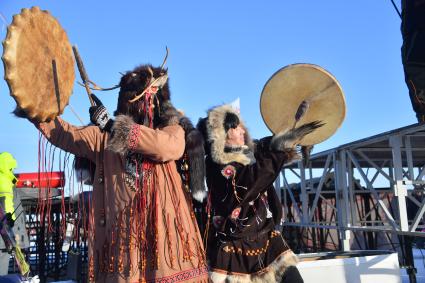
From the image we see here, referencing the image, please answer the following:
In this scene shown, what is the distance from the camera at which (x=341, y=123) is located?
102 inches

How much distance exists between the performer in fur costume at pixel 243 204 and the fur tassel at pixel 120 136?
0.68 meters

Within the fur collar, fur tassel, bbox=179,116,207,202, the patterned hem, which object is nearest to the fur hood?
fur tassel, bbox=179,116,207,202

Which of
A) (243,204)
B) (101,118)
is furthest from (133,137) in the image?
(243,204)

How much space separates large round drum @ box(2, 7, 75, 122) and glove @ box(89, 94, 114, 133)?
0.51ft

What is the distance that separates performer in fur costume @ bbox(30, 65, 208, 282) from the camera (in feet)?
6.29

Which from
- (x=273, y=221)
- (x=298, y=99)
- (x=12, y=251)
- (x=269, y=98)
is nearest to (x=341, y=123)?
(x=298, y=99)

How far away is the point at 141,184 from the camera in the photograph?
2.02 m

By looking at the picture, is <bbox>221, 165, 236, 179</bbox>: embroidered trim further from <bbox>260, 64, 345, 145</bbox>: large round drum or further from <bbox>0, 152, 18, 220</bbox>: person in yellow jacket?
<bbox>0, 152, 18, 220</bbox>: person in yellow jacket

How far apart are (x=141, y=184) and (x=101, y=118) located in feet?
1.16

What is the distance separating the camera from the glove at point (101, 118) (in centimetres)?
189

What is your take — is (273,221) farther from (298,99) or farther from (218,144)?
(298,99)

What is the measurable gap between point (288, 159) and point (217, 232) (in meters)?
0.56

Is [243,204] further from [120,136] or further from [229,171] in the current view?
[120,136]

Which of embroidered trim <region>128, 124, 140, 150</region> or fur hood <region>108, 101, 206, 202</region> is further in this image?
fur hood <region>108, 101, 206, 202</region>
